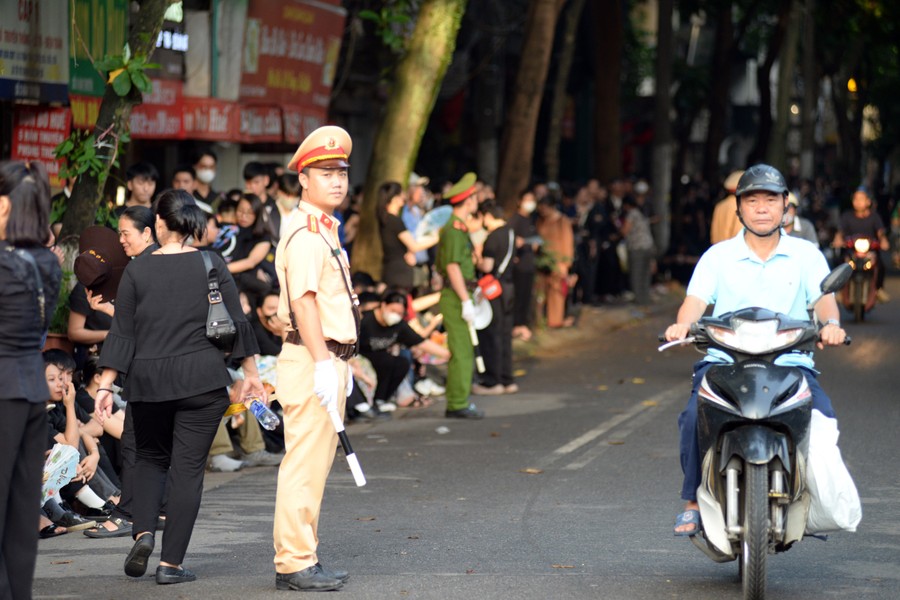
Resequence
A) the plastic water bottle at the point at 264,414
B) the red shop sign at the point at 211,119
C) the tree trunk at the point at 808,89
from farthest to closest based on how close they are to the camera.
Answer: the tree trunk at the point at 808,89, the red shop sign at the point at 211,119, the plastic water bottle at the point at 264,414

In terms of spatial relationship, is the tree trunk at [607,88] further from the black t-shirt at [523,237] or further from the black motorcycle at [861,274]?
the black t-shirt at [523,237]

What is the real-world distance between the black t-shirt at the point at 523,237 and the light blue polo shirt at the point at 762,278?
10977 mm

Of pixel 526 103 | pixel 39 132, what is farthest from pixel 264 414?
pixel 526 103

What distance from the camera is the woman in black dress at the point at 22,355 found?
19.0 feet

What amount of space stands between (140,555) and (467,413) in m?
6.55

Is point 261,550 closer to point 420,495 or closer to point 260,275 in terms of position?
point 420,495

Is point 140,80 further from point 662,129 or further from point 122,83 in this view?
point 662,129

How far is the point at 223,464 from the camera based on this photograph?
36.1ft

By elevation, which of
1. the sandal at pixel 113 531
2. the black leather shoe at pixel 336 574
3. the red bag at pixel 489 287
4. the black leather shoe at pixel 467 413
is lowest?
the black leather shoe at pixel 467 413

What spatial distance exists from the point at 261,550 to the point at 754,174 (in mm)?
3188

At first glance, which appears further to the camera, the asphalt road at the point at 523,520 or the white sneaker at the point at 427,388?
the white sneaker at the point at 427,388

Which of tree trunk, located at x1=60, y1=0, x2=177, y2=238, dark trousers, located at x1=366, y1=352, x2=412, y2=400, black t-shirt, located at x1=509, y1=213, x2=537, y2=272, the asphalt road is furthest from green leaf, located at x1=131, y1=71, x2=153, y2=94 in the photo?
black t-shirt, located at x1=509, y1=213, x2=537, y2=272

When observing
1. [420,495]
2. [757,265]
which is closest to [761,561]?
[757,265]

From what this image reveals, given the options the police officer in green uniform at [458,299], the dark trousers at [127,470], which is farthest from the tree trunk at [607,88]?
the dark trousers at [127,470]
